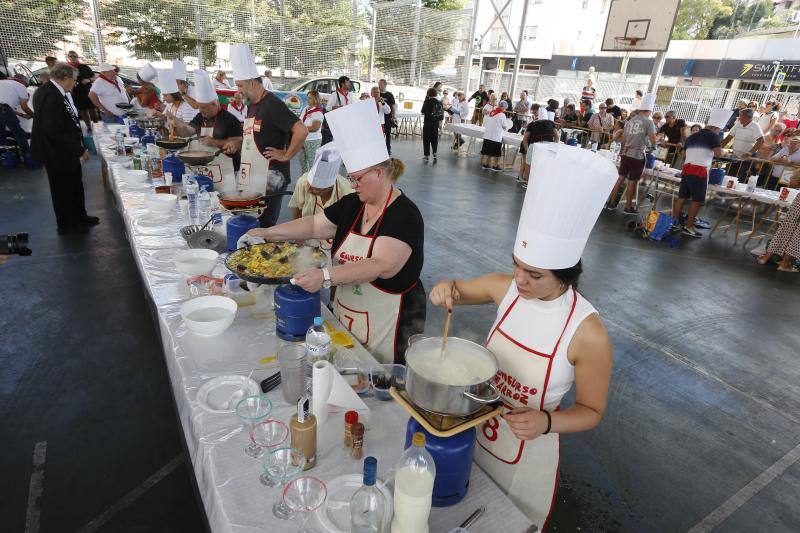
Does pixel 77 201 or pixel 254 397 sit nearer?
pixel 254 397

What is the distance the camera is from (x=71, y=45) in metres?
14.1

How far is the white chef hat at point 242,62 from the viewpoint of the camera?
4148mm

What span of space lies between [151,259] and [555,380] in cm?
252

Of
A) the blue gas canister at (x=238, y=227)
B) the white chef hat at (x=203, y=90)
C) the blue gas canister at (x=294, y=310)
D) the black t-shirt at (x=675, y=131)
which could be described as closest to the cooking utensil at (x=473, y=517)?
the blue gas canister at (x=294, y=310)

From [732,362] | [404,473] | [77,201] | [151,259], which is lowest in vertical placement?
[732,362]

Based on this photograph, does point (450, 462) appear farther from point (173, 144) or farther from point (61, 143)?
point (61, 143)

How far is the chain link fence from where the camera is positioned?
44.7 feet

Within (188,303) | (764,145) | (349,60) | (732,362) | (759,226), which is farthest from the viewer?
(349,60)

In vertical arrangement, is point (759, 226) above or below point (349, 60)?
below

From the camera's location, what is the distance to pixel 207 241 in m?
2.96

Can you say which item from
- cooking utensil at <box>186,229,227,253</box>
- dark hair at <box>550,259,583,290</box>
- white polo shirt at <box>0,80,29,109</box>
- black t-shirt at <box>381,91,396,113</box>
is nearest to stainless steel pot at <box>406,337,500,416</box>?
dark hair at <box>550,259,583,290</box>

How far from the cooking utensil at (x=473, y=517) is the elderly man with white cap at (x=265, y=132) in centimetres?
320

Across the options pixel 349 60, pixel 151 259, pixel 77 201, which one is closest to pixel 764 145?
pixel 151 259

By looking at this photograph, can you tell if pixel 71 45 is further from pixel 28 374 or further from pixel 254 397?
pixel 254 397
